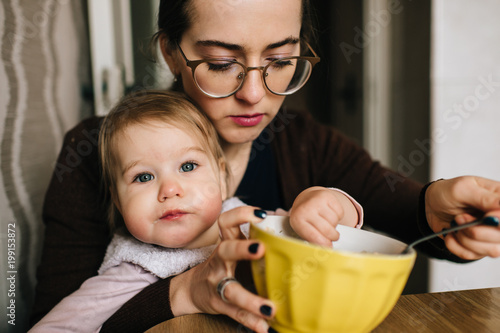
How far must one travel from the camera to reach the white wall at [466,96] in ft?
4.63

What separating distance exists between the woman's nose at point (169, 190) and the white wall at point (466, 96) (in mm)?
1146

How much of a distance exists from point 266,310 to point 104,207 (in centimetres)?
67

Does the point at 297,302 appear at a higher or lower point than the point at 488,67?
lower

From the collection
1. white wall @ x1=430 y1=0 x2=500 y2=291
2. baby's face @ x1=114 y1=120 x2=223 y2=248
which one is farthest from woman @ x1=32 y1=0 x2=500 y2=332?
white wall @ x1=430 y1=0 x2=500 y2=291

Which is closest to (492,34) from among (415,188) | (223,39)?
(415,188)

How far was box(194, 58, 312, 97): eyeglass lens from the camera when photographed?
84 cm

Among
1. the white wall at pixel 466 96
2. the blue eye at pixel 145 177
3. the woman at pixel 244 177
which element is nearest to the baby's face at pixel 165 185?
the blue eye at pixel 145 177

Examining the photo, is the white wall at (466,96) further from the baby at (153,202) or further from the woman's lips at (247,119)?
the baby at (153,202)

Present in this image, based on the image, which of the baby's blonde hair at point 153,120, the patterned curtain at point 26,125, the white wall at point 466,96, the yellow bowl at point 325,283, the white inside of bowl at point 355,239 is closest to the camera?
the yellow bowl at point 325,283

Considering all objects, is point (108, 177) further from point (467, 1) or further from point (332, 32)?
point (332, 32)

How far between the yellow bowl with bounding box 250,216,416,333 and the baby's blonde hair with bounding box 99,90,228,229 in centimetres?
41

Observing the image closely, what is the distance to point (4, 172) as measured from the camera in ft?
3.06

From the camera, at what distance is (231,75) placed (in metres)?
0.84

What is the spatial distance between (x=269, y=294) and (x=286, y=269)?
0.21 ft
